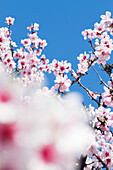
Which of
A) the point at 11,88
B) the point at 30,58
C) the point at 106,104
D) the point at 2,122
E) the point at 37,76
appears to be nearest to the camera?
the point at 2,122

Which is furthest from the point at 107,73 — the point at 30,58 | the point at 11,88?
the point at 11,88

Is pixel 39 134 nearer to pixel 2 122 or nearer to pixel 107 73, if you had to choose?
pixel 2 122

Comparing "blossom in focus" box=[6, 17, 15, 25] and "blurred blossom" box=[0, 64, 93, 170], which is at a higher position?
"blossom in focus" box=[6, 17, 15, 25]

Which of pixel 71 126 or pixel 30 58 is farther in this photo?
pixel 30 58

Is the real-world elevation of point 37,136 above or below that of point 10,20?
below

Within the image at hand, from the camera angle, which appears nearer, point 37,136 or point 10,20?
point 37,136

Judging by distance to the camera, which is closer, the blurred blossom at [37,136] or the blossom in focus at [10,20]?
the blurred blossom at [37,136]

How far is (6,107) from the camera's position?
0.58 meters

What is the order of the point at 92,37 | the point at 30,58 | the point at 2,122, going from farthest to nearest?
1. the point at 30,58
2. the point at 92,37
3. the point at 2,122

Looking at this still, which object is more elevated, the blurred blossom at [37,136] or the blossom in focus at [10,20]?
the blossom in focus at [10,20]

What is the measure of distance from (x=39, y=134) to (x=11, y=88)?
0.60ft

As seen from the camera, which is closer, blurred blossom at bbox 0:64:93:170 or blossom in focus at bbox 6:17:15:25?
blurred blossom at bbox 0:64:93:170

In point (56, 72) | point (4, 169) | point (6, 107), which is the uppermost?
point (56, 72)

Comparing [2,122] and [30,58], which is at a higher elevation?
[30,58]
